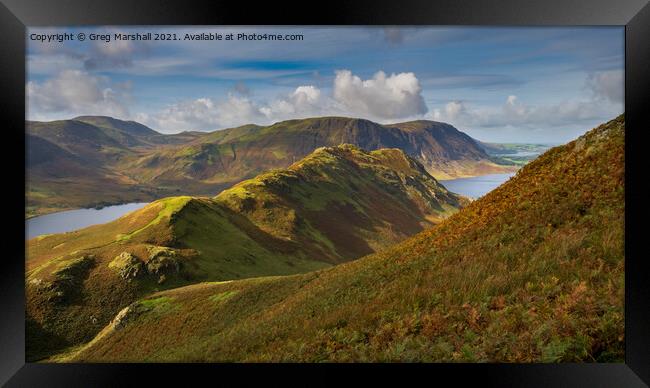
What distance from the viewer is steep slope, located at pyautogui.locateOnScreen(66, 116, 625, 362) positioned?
30.6 ft

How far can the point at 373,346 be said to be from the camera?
10359 mm

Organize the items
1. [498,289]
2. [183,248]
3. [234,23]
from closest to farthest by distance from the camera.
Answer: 1. [498,289]
2. [234,23]
3. [183,248]

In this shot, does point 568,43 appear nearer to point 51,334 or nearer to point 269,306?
point 269,306

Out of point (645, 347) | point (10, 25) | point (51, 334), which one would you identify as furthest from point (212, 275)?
point (645, 347)

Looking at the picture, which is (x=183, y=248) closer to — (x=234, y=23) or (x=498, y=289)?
(x=234, y=23)

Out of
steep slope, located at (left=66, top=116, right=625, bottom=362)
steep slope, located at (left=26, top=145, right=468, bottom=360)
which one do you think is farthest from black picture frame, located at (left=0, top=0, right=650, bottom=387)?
steep slope, located at (left=26, top=145, right=468, bottom=360)

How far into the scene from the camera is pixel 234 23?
36.7 feet

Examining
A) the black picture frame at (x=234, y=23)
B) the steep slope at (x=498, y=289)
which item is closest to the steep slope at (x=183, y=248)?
the black picture frame at (x=234, y=23)

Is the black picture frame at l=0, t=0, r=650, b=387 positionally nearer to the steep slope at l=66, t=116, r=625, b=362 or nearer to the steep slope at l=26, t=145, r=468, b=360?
the steep slope at l=66, t=116, r=625, b=362

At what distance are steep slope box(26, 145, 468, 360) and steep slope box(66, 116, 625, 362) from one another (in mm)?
9964

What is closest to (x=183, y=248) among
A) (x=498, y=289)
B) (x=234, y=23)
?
(x=234, y=23)

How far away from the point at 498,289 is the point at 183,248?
214ft

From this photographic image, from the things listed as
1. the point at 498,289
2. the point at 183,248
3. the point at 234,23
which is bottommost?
the point at 183,248

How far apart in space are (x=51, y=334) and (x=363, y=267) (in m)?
38.8
